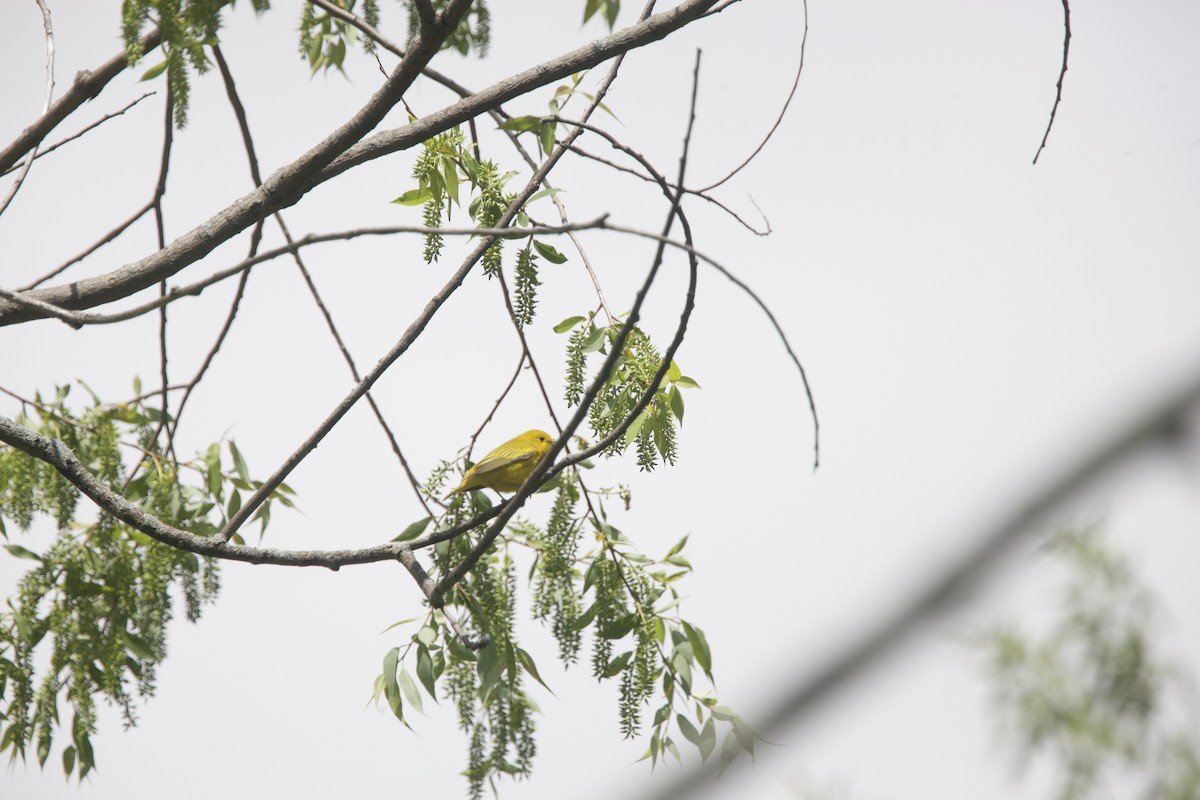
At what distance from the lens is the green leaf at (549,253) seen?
9.00 feet

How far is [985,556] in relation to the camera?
378 millimetres

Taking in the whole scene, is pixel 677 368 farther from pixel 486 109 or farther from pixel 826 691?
pixel 826 691

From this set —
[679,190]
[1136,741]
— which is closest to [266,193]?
[679,190]

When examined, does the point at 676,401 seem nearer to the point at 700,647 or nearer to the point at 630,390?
the point at 630,390

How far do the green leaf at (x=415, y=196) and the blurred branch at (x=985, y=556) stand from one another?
265 centimetres

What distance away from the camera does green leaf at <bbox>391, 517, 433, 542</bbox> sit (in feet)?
9.39

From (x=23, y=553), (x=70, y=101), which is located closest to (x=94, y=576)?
(x=23, y=553)

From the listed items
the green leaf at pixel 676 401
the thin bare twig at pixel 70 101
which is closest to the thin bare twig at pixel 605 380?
the green leaf at pixel 676 401

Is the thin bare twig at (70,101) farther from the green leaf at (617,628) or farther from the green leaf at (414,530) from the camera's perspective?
the green leaf at (617,628)

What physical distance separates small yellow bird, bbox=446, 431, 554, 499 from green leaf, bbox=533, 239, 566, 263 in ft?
3.16

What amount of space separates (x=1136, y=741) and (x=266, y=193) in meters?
2.81

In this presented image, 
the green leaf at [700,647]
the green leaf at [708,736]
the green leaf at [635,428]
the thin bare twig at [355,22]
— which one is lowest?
the green leaf at [708,736]

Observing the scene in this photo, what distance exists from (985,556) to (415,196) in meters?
2.68

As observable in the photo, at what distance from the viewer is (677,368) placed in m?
2.82
